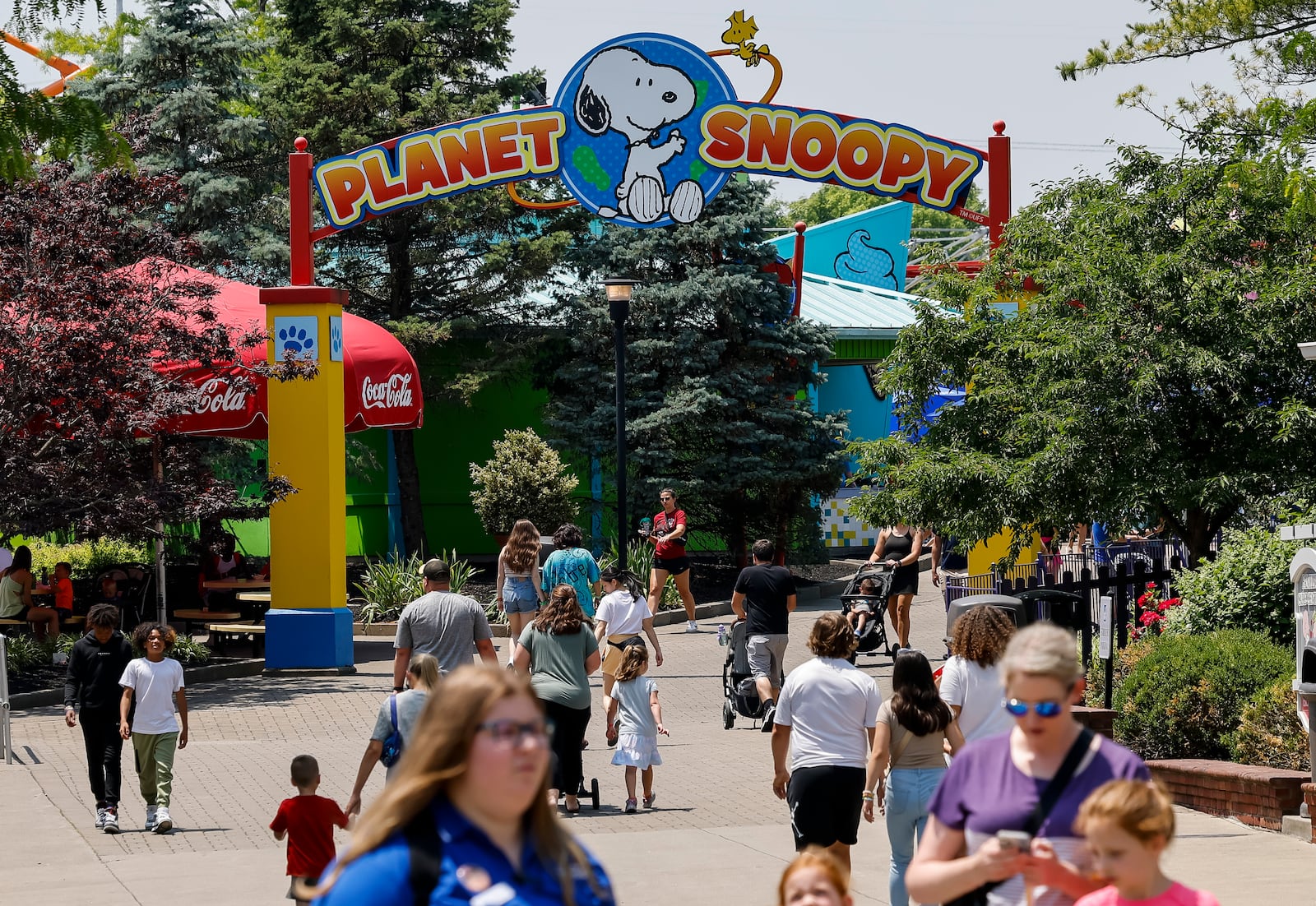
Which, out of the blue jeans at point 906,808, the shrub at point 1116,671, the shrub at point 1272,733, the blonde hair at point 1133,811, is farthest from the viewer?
the shrub at point 1116,671

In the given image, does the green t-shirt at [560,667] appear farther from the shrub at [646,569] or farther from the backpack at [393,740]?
the shrub at [646,569]

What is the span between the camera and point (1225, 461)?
15.4 meters

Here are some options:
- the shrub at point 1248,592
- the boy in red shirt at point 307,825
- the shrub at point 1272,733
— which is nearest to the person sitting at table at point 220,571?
the shrub at point 1248,592

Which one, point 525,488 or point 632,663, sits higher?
point 525,488

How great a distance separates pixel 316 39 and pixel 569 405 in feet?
26.0

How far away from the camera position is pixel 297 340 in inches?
751

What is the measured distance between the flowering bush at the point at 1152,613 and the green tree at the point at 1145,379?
0.79 m

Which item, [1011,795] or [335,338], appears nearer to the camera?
[1011,795]

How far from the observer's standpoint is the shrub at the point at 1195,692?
1153cm

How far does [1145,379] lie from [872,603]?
412cm

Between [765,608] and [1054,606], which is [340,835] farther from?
[1054,606]

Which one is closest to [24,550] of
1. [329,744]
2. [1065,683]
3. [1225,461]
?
[329,744]

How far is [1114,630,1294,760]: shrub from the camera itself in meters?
11.5

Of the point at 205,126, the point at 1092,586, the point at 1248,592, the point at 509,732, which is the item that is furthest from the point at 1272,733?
the point at 205,126
